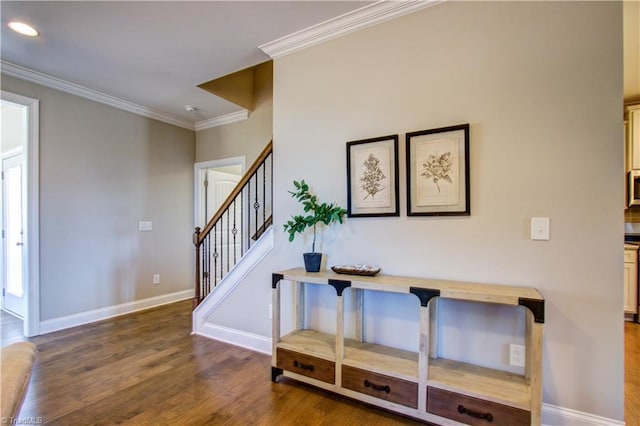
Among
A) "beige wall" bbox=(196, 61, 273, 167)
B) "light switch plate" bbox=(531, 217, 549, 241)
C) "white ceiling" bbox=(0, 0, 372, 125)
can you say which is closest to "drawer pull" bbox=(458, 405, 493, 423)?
"light switch plate" bbox=(531, 217, 549, 241)

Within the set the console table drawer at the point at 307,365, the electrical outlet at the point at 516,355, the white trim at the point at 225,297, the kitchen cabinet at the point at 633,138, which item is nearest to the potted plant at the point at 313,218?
the white trim at the point at 225,297

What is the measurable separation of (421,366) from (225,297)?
1.94 m

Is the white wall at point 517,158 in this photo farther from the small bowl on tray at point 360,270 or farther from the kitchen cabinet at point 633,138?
the kitchen cabinet at point 633,138

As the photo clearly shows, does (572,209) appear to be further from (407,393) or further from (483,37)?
(407,393)

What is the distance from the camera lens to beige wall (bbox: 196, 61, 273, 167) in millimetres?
4055

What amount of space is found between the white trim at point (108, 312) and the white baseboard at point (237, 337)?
4.50 feet

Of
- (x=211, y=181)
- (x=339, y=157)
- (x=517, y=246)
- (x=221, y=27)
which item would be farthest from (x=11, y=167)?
(x=517, y=246)

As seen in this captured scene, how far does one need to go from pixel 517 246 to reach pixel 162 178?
4.30m

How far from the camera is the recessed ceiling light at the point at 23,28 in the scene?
2.32 m

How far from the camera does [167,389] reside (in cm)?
214

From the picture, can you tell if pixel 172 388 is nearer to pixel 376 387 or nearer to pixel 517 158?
pixel 376 387

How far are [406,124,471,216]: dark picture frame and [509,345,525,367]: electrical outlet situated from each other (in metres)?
0.81

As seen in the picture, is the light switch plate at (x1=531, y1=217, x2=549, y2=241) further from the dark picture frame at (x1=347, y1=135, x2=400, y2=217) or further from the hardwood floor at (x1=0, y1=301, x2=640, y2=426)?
the hardwood floor at (x1=0, y1=301, x2=640, y2=426)

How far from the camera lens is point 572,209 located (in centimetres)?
169
